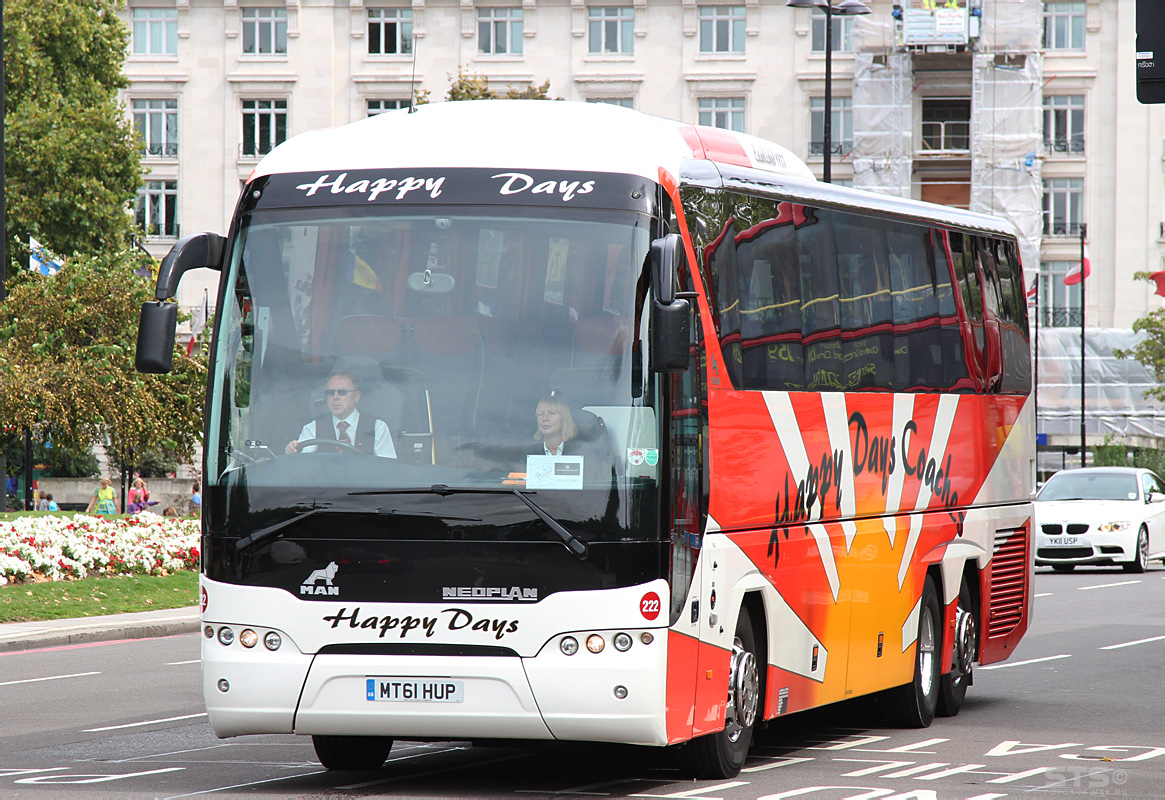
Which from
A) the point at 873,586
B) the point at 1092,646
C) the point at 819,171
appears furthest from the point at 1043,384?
the point at 873,586

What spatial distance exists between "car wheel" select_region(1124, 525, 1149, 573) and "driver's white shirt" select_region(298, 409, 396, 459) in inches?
925

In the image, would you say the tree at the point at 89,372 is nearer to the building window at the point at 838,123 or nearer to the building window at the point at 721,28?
the building window at the point at 721,28

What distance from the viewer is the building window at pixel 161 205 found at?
229ft

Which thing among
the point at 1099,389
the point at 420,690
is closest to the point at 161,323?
the point at 420,690

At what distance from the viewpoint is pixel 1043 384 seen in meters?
65.8

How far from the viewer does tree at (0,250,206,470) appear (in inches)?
1237

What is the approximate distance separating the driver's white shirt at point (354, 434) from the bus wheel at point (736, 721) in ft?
6.88

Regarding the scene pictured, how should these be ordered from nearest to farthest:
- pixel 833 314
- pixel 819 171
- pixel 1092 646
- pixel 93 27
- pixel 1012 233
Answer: pixel 833 314 → pixel 1012 233 → pixel 1092 646 → pixel 93 27 → pixel 819 171

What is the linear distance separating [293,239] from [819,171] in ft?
205

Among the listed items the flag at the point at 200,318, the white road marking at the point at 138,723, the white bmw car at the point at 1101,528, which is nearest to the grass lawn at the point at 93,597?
the white road marking at the point at 138,723

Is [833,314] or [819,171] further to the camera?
[819,171]

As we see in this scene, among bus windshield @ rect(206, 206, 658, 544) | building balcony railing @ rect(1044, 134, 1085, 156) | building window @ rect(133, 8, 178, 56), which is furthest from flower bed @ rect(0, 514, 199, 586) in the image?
building balcony railing @ rect(1044, 134, 1085, 156)

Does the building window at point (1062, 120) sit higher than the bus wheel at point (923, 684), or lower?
higher

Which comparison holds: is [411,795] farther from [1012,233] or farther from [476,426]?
[1012,233]
